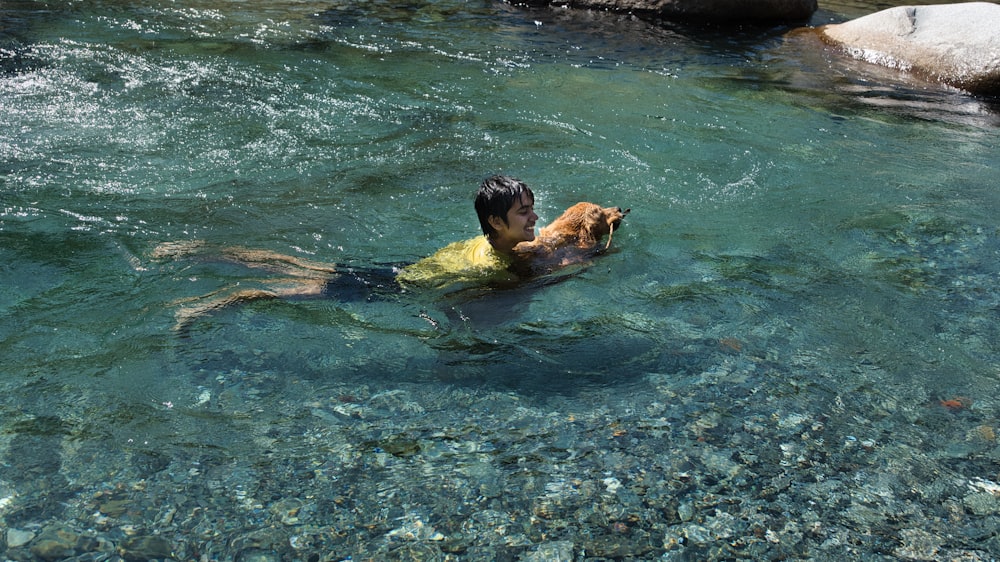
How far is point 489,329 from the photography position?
4.95m

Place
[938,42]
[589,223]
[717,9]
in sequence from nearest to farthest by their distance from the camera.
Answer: [589,223]
[938,42]
[717,9]

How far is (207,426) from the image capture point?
13.1 ft

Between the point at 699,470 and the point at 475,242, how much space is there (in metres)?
2.21

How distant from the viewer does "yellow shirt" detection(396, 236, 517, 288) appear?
5246 mm

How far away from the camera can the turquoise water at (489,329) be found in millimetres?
3529

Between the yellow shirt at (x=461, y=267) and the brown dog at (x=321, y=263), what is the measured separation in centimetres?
13

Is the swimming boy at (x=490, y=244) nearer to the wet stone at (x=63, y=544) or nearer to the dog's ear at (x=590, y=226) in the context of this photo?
the dog's ear at (x=590, y=226)

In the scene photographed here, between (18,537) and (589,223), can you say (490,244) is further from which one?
(18,537)

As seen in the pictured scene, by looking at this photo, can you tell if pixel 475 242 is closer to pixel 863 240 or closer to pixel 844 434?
pixel 844 434

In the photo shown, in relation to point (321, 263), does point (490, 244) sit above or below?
above

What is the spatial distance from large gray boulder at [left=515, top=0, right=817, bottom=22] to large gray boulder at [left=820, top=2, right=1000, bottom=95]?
1451 millimetres

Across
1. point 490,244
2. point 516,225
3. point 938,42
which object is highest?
point 938,42

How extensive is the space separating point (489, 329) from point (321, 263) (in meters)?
1.33

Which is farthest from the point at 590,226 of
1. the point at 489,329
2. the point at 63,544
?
the point at 63,544
